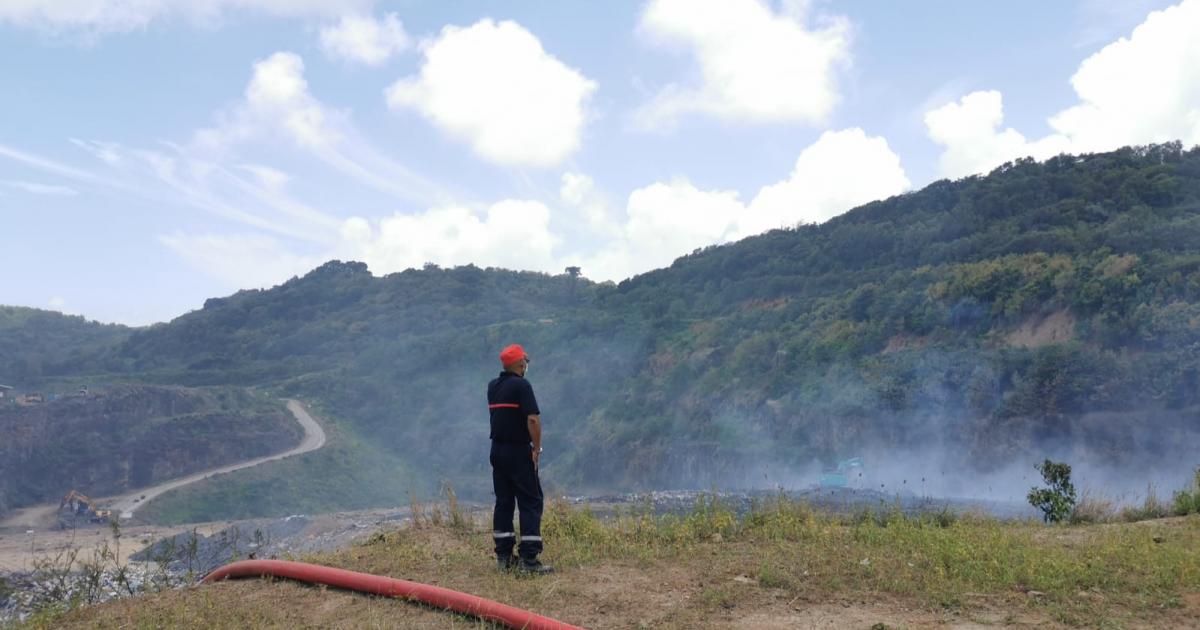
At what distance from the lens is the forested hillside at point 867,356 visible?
2777 centimetres

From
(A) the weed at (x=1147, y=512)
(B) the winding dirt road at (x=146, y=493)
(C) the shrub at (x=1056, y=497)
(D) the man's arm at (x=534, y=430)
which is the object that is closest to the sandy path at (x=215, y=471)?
(B) the winding dirt road at (x=146, y=493)

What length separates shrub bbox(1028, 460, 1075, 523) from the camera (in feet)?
31.9

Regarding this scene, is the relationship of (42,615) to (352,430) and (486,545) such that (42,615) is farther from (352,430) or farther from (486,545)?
(352,430)

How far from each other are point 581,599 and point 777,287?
150 ft

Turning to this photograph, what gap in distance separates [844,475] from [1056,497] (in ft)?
65.5

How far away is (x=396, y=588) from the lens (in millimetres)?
5785

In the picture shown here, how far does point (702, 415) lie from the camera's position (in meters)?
39.8

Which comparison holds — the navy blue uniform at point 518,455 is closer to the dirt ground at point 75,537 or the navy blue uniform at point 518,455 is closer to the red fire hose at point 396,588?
the red fire hose at point 396,588

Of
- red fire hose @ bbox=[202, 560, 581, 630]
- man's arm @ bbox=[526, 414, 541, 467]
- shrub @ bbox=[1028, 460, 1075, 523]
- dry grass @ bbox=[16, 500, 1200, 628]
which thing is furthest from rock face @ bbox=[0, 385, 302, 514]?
shrub @ bbox=[1028, 460, 1075, 523]

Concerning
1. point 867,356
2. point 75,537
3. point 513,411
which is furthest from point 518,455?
point 75,537

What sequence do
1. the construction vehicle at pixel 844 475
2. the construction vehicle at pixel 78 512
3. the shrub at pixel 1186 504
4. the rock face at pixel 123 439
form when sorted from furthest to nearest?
the rock face at pixel 123 439 < the construction vehicle at pixel 78 512 < the construction vehicle at pixel 844 475 < the shrub at pixel 1186 504

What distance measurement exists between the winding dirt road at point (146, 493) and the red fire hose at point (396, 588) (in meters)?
37.0

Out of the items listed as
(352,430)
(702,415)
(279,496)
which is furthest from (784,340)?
(352,430)

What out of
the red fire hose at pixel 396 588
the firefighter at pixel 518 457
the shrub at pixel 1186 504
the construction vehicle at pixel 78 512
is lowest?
the construction vehicle at pixel 78 512
